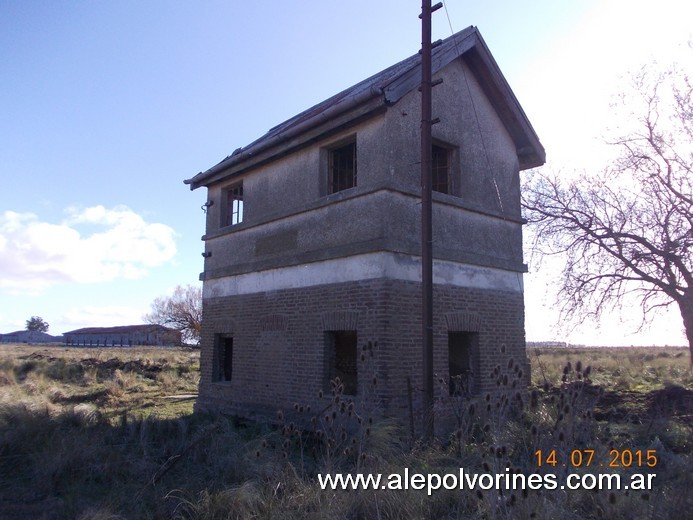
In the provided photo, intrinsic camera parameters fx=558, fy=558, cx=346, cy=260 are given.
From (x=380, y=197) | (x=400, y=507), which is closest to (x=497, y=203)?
(x=380, y=197)

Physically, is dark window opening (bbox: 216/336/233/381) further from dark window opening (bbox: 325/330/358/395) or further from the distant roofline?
the distant roofline

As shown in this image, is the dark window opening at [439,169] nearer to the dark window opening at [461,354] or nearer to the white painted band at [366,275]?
the white painted band at [366,275]

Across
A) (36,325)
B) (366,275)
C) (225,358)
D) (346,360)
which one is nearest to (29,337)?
(36,325)

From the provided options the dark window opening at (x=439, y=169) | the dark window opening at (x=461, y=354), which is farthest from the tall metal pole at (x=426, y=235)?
the dark window opening at (x=439, y=169)

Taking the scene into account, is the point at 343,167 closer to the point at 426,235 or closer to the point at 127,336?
the point at 426,235

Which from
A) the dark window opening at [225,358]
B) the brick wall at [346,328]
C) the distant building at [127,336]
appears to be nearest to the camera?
the brick wall at [346,328]

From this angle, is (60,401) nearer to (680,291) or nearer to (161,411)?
(161,411)

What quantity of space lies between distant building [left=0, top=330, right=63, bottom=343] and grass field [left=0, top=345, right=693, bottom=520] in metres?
116

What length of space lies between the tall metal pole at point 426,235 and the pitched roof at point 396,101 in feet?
2.03

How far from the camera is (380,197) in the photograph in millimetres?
9758

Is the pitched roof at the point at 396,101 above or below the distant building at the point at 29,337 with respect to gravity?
above

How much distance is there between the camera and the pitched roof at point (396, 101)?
9.80 metres

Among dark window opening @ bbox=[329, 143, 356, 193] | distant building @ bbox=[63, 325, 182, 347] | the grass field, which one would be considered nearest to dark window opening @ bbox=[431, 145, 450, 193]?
dark window opening @ bbox=[329, 143, 356, 193]

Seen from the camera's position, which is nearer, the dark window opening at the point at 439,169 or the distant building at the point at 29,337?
the dark window opening at the point at 439,169
